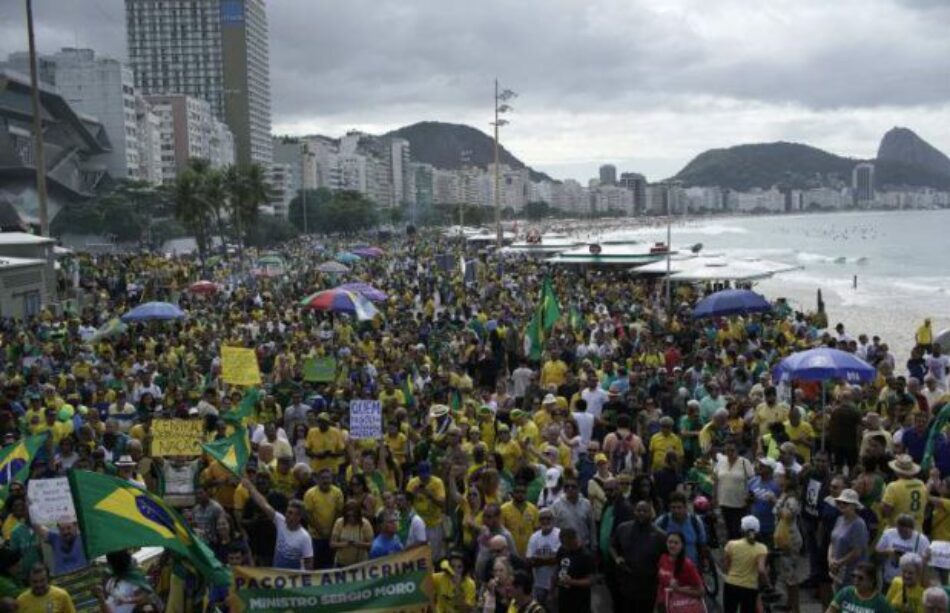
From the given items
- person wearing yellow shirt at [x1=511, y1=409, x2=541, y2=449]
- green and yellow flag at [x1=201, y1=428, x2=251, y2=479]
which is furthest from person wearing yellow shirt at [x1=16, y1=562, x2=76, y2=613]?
person wearing yellow shirt at [x1=511, y1=409, x2=541, y2=449]

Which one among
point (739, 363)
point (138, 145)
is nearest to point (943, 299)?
point (739, 363)

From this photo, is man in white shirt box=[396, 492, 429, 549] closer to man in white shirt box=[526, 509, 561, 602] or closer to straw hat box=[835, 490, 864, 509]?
man in white shirt box=[526, 509, 561, 602]

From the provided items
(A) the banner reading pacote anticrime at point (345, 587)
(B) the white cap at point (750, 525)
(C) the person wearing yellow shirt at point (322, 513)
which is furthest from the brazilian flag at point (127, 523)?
(B) the white cap at point (750, 525)

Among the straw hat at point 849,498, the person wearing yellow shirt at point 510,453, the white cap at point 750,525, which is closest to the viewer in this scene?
the white cap at point 750,525

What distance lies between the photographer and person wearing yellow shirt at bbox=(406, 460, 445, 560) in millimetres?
8305

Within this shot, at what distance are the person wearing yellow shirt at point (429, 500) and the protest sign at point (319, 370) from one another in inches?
279

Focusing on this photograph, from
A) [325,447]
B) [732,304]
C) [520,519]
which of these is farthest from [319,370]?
[520,519]

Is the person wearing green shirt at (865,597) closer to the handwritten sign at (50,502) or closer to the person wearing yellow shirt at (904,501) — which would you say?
the person wearing yellow shirt at (904,501)

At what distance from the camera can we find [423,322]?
22.2 m

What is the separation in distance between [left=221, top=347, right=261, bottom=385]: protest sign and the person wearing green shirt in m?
9.02

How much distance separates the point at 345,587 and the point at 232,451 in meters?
3.18

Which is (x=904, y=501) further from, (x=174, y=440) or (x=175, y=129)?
(x=175, y=129)

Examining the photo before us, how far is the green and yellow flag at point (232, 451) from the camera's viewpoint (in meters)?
8.63

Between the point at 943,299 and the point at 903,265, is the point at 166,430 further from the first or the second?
the point at 903,265
